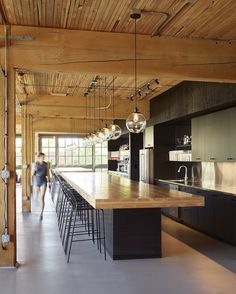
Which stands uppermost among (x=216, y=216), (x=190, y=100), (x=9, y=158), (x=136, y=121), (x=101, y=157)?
(x=190, y=100)

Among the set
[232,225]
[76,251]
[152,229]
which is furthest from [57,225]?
[232,225]

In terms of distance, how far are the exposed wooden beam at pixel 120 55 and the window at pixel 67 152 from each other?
42.5 ft

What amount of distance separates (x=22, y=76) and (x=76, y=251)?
3.44 meters

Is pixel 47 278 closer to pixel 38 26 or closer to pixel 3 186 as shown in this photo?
pixel 3 186

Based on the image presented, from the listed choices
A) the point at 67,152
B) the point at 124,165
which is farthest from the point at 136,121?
the point at 67,152

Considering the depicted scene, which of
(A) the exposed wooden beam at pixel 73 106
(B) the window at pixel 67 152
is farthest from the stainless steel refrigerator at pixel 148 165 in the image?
(B) the window at pixel 67 152

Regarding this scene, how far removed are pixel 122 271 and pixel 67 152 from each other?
1380 centimetres

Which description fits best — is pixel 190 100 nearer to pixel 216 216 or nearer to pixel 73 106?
pixel 216 216

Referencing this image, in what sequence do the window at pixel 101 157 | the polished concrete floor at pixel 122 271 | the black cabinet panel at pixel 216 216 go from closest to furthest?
the polished concrete floor at pixel 122 271 < the black cabinet panel at pixel 216 216 < the window at pixel 101 157

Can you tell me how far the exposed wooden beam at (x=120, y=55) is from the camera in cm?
444

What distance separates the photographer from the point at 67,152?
1773 centimetres

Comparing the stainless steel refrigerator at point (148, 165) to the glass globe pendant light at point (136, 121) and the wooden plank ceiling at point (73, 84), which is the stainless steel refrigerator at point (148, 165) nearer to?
the wooden plank ceiling at point (73, 84)

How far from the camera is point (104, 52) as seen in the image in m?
4.59

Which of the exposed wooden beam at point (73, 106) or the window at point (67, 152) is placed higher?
the exposed wooden beam at point (73, 106)
